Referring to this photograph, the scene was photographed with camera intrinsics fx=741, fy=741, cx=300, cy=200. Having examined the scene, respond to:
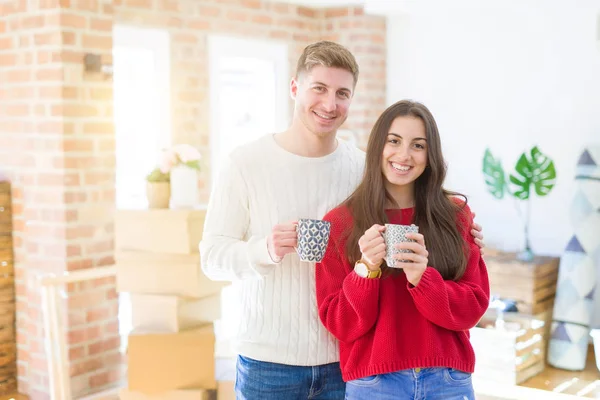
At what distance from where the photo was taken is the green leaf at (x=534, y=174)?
4.17 meters

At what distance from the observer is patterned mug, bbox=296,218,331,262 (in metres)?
1.49

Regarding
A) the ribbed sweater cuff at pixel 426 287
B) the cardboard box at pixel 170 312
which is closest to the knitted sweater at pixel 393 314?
the ribbed sweater cuff at pixel 426 287

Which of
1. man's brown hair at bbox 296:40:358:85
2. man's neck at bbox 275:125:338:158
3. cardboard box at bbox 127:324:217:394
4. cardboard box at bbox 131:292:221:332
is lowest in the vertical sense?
cardboard box at bbox 127:324:217:394

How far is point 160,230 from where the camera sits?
2.79 metres

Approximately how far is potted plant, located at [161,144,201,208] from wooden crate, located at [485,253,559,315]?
80.0 inches

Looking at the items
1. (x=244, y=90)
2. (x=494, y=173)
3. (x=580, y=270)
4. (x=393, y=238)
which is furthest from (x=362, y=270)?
(x=244, y=90)

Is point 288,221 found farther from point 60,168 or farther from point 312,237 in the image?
point 60,168

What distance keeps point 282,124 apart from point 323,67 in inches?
131

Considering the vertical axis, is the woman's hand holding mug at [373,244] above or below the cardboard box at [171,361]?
above

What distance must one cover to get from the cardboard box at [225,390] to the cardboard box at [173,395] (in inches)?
1.4

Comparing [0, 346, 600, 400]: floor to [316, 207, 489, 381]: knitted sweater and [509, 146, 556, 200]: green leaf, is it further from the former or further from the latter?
[316, 207, 489, 381]: knitted sweater

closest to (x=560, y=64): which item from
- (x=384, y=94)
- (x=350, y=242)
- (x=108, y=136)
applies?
(x=384, y=94)

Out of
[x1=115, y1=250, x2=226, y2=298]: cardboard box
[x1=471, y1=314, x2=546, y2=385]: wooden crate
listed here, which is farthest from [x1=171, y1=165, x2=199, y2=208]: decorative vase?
[x1=471, y1=314, x2=546, y2=385]: wooden crate

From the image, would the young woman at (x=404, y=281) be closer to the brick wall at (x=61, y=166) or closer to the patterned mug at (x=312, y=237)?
the patterned mug at (x=312, y=237)
